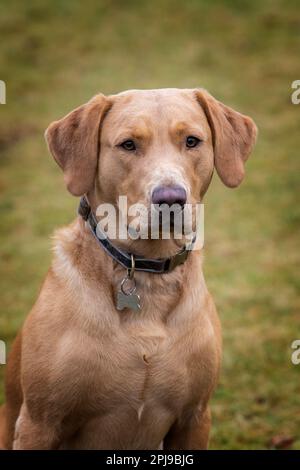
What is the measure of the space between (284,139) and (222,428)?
6.32 m

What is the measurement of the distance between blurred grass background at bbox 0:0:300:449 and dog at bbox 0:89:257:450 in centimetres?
140

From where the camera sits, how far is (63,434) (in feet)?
11.2

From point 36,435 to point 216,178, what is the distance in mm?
6535

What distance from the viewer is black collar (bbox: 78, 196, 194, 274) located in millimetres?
3354

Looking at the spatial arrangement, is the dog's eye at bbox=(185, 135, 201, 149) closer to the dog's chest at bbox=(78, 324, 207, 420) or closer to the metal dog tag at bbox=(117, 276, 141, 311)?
the metal dog tag at bbox=(117, 276, 141, 311)

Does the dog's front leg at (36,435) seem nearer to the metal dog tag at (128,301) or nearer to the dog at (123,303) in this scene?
the dog at (123,303)

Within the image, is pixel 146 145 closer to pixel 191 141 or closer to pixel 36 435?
pixel 191 141

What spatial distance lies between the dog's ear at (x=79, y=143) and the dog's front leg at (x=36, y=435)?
3.56 ft

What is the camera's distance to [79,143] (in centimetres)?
340

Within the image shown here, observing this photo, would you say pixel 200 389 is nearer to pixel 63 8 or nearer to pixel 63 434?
pixel 63 434

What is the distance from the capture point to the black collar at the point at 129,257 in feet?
11.0

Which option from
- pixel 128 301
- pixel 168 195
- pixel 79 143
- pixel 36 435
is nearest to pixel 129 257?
pixel 128 301

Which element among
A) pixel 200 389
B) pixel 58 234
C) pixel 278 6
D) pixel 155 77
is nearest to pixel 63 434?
pixel 200 389

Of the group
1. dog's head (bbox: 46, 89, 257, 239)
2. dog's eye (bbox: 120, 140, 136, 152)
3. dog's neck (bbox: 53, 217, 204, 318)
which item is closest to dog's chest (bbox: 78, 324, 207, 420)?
dog's neck (bbox: 53, 217, 204, 318)
